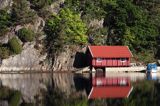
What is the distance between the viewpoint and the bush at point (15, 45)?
72.8 meters

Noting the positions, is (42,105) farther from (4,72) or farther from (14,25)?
(14,25)

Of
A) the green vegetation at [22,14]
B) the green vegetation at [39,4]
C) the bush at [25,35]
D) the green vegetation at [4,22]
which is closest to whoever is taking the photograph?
the bush at [25,35]

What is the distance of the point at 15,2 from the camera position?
7806 cm

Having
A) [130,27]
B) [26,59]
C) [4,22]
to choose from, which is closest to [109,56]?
[130,27]

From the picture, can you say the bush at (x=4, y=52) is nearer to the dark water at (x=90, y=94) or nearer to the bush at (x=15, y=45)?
the bush at (x=15, y=45)

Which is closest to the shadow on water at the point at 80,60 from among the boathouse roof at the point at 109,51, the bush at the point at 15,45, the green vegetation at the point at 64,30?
the green vegetation at the point at 64,30

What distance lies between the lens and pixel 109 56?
73.2m

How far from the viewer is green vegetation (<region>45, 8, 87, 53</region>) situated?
74.7 m

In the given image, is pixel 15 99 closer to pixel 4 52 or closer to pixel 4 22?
pixel 4 52

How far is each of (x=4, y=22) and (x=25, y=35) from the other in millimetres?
4273

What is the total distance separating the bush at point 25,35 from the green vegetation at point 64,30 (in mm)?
3255

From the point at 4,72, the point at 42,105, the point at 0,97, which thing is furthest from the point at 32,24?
the point at 42,105

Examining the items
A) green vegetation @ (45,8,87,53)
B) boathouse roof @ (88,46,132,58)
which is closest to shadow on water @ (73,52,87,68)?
green vegetation @ (45,8,87,53)

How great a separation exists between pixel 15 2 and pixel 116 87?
36839 millimetres
